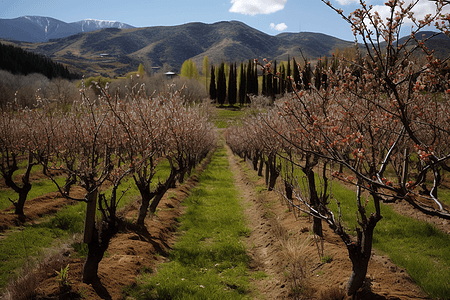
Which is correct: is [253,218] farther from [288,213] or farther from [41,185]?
[41,185]

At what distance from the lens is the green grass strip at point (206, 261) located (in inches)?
235

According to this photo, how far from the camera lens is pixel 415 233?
833 centimetres

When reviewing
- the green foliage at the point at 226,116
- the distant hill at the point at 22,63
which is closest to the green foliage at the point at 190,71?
the green foliage at the point at 226,116

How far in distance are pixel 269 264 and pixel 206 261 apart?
1787mm

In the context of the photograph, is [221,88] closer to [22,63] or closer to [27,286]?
[22,63]

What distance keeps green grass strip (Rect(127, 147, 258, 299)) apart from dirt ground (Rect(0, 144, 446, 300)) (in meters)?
0.37

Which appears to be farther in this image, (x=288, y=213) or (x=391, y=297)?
(x=288, y=213)

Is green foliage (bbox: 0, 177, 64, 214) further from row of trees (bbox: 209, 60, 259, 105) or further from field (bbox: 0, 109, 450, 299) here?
row of trees (bbox: 209, 60, 259, 105)

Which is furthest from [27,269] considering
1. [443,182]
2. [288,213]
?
[443,182]

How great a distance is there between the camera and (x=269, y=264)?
24.8 feet

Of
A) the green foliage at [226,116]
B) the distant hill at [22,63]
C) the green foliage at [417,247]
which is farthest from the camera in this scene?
the distant hill at [22,63]

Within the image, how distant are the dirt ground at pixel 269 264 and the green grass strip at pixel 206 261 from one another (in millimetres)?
367

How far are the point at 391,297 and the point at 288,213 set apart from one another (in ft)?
20.1

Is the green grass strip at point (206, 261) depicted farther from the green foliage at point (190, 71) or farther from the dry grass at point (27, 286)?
the green foliage at point (190, 71)
